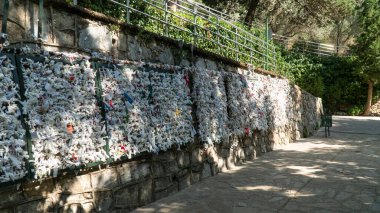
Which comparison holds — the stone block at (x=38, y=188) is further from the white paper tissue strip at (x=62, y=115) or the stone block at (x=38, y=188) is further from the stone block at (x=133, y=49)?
the stone block at (x=133, y=49)

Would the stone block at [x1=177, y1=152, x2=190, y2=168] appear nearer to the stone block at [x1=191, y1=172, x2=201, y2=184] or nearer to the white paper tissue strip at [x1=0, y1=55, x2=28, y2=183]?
the stone block at [x1=191, y1=172, x2=201, y2=184]

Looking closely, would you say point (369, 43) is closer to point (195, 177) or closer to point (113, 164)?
point (195, 177)

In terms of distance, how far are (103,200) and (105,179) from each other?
24 centimetres

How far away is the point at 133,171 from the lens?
15.6 feet

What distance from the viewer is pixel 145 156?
500 centimetres

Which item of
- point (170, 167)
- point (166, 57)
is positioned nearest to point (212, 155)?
point (170, 167)

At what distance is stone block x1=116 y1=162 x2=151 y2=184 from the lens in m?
4.59

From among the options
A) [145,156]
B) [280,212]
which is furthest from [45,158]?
[280,212]

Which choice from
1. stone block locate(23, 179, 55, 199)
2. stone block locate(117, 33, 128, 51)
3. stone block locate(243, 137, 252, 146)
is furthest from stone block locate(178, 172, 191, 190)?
stone block locate(243, 137, 252, 146)

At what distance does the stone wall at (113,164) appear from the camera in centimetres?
365

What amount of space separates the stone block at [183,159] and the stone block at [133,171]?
0.81 m

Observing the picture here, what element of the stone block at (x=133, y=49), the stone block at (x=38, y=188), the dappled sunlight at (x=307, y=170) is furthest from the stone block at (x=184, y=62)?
the stone block at (x=38, y=188)

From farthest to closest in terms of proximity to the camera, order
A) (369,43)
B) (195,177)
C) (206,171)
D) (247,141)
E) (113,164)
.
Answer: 1. (369,43)
2. (247,141)
3. (206,171)
4. (195,177)
5. (113,164)

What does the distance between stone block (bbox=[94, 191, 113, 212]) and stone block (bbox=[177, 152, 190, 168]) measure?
162 cm
